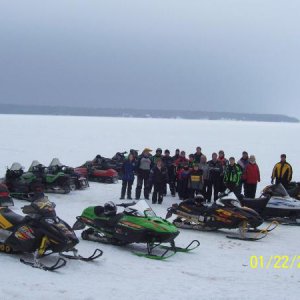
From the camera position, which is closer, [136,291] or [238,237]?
[136,291]

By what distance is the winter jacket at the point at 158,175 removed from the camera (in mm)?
11906

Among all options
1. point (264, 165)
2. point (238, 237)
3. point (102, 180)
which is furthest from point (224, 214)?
point (264, 165)

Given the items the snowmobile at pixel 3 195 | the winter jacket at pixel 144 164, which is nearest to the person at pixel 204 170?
the winter jacket at pixel 144 164

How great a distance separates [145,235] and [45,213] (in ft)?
4.84

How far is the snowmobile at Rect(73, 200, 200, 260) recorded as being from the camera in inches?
278

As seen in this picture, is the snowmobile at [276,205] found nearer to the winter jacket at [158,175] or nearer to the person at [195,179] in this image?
the person at [195,179]

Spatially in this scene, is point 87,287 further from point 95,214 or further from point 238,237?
Result: point 238,237

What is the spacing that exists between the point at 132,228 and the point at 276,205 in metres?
3.79

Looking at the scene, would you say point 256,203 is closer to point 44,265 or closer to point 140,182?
point 140,182

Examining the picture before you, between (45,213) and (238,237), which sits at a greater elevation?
(45,213)

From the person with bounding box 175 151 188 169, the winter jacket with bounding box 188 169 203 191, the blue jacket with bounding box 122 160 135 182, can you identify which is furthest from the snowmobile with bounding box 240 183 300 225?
the person with bounding box 175 151 188 169

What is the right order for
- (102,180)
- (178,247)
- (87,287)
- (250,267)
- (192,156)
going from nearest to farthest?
(87,287) → (250,267) → (178,247) → (192,156) → (102,180)

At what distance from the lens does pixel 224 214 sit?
8.63 meters
